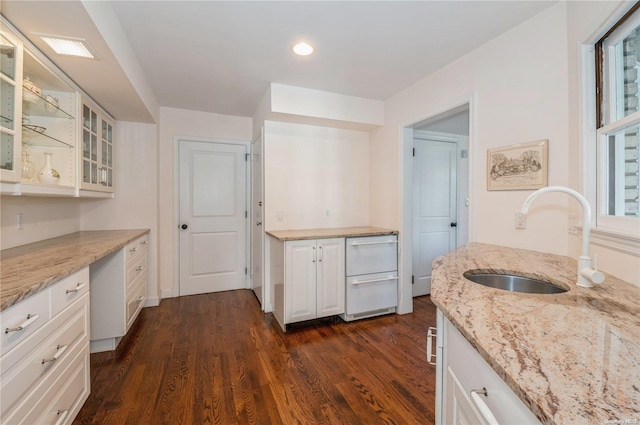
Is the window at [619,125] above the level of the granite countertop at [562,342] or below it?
above

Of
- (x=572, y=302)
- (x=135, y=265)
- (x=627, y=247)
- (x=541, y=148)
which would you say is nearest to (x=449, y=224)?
(x=541, y=148)

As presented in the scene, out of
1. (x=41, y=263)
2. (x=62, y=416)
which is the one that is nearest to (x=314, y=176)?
(x=41, y=263)

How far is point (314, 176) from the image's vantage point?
3320 mm

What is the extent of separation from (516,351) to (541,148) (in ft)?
5.34

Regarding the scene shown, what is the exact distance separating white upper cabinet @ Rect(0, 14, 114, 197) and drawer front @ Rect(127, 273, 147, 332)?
935 millimetres

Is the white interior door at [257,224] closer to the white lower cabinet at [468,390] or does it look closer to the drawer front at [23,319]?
the drawer front at [23,319]

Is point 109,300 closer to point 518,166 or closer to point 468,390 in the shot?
point 468,390

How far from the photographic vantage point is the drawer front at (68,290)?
4.17ft

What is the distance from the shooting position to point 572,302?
0.91m

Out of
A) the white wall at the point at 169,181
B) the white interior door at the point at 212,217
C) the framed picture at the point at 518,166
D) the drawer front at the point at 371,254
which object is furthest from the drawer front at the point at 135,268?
the framed picture at the point at 518,166

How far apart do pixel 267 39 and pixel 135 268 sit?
232cm

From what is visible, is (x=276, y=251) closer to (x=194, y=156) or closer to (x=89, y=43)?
(x=194, y=156)

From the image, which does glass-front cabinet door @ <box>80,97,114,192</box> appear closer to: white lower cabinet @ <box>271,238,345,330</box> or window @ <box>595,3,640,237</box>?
white lower cabinet @ <box>271,238,345,330</box>

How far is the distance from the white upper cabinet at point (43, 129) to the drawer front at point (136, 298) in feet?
3.07
